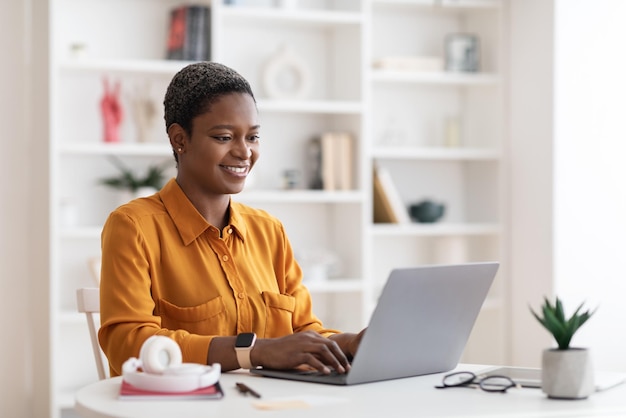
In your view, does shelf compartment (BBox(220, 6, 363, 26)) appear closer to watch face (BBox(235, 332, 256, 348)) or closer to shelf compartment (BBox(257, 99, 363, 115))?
shelf compartment (BBox(257, 99, 363, 115))

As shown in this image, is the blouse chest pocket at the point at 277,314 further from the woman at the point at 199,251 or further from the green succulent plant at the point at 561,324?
the green succulent plant at the point at 561,324

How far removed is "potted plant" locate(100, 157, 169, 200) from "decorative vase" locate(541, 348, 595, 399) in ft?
9.43

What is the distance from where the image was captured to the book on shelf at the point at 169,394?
1.54 meters

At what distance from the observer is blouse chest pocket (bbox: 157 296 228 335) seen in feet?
6.59

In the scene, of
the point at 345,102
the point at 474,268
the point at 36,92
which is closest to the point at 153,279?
the point at 474,268

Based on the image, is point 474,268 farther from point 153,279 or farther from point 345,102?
point 345,102

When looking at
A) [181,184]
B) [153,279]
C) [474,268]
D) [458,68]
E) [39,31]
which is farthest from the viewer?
[458,68]

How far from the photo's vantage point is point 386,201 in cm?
457

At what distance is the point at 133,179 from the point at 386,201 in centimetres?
117

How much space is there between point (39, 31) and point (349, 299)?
1.82 meters

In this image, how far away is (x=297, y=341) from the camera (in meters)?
1.78

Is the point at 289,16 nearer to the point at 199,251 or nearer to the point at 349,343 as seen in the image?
the point at 199,251

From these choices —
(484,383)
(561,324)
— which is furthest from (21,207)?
(561,324)

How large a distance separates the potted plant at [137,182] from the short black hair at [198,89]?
2.12m
